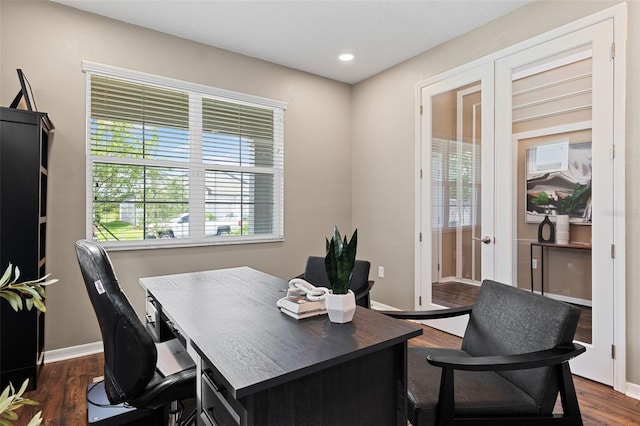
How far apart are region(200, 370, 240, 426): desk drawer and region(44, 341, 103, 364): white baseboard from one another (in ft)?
7.43

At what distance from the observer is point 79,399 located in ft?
7.54

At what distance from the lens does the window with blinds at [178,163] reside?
308 centimetres

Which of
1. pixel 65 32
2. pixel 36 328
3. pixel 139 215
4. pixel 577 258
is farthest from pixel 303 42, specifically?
pixel 36 328

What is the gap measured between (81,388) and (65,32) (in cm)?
270

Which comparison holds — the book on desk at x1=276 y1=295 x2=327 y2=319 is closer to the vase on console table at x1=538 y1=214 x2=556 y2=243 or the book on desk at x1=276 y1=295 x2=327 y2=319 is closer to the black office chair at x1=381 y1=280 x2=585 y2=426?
the black office chair at x1=381 y1=280 x2=585 y2=426

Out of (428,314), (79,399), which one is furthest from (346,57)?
(79,399)

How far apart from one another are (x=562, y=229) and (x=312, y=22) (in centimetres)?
263

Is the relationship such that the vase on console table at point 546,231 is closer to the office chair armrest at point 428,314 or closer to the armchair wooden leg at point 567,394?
the office chair armrest at point 428,314

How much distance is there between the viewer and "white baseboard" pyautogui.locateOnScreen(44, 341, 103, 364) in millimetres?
2829

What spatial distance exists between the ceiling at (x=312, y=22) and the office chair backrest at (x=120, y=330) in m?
2.37

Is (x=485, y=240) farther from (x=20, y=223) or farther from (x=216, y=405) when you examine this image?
(x=20, y=223)

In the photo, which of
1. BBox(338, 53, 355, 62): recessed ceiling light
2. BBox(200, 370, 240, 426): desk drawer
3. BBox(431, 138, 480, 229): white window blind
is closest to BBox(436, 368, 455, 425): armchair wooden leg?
BBox(200, 370, 240, 426): desk drawer

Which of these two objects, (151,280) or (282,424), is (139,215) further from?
(282,424)

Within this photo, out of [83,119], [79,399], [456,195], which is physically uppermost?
[83,119]
